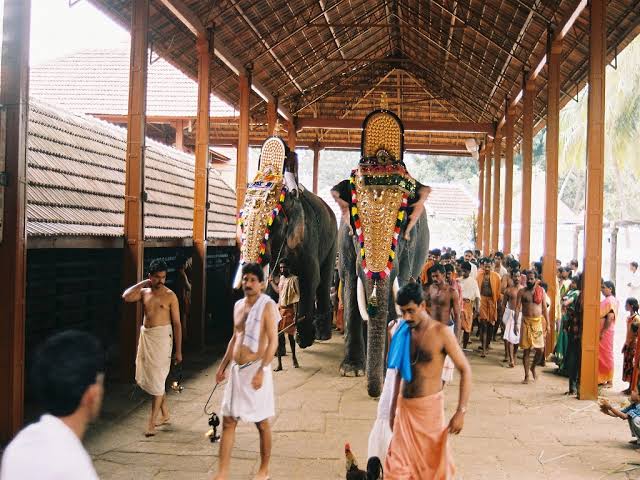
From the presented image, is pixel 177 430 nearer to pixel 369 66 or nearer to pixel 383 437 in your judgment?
pixel 383 437

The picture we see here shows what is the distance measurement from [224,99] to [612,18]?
7.99 metres

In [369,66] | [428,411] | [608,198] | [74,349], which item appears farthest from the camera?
[608,198]

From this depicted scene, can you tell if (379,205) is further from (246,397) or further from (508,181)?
(508,181)

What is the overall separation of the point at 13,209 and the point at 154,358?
1.61m

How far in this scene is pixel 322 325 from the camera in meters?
10.6

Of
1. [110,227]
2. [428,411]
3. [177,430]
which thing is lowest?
[177,430]

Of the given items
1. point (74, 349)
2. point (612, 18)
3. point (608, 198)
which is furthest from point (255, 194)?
point (608, 198)

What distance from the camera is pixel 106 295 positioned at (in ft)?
28.4

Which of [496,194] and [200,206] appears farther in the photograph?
[496,194]

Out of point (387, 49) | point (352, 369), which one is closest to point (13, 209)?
point (352, 369)

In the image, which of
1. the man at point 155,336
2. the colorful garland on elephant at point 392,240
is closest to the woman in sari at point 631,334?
the colorful garland on elephant at point 392,240

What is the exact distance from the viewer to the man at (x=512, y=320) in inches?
344

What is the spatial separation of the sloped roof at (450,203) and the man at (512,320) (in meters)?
18.3

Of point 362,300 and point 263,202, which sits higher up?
point 263,202
